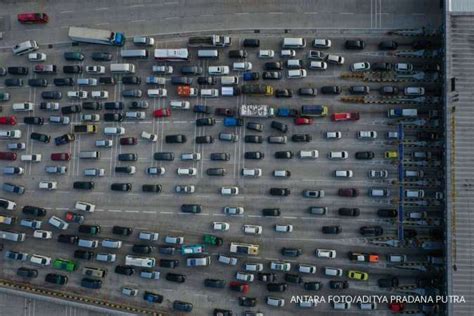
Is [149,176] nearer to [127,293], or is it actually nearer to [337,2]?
[127,293]

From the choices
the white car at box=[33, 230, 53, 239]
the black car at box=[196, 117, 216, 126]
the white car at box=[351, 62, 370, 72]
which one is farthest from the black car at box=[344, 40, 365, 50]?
the white car at box=[33, 230, 53, 239]

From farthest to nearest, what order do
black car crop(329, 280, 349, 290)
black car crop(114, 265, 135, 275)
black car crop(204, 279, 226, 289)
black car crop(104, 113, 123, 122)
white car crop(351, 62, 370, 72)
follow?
black car crop(104, 113, 123, 122), black car crop(114, 265, 135, 275), white car crop(351, 62, 370, 72), black car crop(204, 279, 226, 289), black car crop(329, 280, 349, 290)

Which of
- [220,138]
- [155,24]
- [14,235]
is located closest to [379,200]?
[220,138]

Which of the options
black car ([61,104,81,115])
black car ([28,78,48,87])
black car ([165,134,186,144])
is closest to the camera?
black car ([165,134,186,144])

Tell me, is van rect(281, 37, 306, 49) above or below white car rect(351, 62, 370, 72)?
above

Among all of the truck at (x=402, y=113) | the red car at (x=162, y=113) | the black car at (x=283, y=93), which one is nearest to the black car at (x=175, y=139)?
the red car at (x=162, y=113)

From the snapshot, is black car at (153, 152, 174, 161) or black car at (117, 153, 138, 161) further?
black car at (117, 153, 138, 161)

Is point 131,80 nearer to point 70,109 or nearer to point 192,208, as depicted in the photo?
point 70,109

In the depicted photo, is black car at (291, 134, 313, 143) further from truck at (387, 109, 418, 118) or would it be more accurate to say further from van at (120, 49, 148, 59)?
van at (120, 49, 148, 59)
